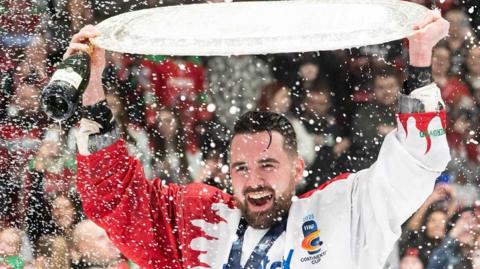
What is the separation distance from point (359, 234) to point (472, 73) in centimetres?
165

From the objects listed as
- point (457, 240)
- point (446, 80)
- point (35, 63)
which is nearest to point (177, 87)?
point (35, 63)

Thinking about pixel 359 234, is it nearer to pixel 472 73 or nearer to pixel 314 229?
pixel 314 229

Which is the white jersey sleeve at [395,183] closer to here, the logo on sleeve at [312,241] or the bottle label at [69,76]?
the logo on sleeve at [312,241]

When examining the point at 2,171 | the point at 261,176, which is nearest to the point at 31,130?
the point at 2,171

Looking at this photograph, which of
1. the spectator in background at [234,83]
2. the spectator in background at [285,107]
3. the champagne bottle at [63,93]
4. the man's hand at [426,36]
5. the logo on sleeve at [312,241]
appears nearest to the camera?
the champagne bottle at [63,93]

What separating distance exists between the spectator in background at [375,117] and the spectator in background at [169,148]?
0.77m

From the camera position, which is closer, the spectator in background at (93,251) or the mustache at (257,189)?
the mustache at (257,189)

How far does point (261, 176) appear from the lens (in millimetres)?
2803

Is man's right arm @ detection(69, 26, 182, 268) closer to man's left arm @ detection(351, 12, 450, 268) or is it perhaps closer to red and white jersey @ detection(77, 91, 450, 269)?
red and white jersey @ detection(77, 91, 450, 269)

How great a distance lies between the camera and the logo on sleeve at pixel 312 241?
8.94 feet

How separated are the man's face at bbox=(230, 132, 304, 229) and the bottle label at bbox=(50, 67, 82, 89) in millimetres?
642

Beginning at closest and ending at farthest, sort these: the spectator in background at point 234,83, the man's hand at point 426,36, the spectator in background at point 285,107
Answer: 1. the man's hand at point 426,36
2. the spectator in background at point 285,107
3. the spectator in background at point 234,83

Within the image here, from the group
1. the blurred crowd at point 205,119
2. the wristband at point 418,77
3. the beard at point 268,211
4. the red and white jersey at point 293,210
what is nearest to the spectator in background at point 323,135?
the blurred crowd at point 205,119

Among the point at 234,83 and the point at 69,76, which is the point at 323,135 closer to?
the point at 234,83
